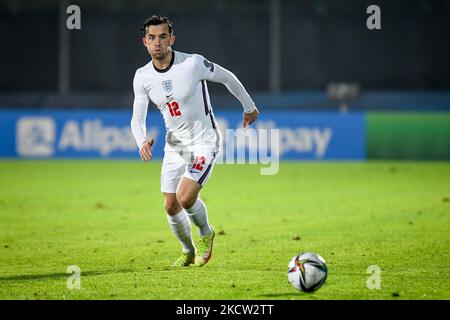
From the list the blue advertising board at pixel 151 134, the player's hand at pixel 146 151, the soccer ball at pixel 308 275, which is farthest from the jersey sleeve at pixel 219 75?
the blue advertising board at pixel 151 134

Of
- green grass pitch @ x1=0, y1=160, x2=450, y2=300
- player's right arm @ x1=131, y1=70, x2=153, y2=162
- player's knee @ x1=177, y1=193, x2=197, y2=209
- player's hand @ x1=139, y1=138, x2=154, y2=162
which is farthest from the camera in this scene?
player's right arm @ x1=131, y1=70, x2=153, y2=162

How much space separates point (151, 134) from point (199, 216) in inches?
534

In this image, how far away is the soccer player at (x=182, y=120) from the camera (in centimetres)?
945

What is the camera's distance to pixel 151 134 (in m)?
23.1

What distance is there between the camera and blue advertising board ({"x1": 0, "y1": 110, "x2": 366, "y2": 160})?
22.7 meters

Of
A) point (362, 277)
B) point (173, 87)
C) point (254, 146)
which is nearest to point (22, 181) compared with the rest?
point (254, 146)

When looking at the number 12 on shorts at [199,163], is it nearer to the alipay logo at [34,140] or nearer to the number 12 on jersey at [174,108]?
the number 12 on jersey at [174,108]

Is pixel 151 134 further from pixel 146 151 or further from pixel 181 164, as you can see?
pixel 146 151

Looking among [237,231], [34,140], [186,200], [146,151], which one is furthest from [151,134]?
[146,151]

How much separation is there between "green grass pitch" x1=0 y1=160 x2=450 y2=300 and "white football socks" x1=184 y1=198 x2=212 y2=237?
1.14ft

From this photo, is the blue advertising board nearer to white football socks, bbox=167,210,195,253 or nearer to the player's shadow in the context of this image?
white football socks, bbox=167,210,195,253

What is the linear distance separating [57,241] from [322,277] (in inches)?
190

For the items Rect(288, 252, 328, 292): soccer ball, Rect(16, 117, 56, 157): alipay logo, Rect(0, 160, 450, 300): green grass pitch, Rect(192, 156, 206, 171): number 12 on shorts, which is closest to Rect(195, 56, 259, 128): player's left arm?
Rect(192, 156, 206, 171): number 12 on shorts
